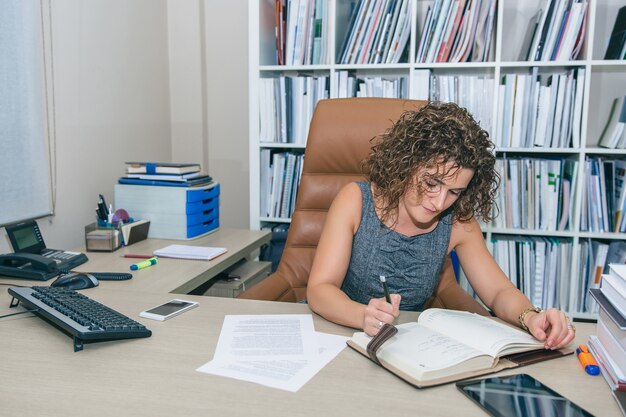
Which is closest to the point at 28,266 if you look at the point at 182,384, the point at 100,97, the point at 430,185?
the point at 182,384

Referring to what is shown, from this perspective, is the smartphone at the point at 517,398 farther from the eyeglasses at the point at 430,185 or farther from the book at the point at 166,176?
the book at the point at 166,176

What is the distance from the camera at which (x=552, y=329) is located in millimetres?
1014

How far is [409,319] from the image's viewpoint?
1202mm

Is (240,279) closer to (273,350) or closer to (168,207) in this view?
(168,207)

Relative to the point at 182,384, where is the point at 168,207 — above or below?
above

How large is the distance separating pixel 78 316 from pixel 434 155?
2.82 feet

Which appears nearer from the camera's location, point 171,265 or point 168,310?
point 168,310

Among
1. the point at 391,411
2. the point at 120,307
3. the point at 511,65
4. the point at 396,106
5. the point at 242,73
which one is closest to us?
the point at 391,411

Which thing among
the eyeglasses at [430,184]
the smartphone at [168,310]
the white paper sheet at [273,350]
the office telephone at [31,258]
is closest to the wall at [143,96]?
the office telephone at [31,258]

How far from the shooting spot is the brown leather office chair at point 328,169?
1696 millimetres

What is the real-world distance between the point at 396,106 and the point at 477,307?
0.66 metres

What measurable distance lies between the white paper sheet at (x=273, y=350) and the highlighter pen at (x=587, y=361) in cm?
43

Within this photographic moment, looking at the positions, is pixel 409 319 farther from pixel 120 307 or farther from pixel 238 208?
pixel 238 208

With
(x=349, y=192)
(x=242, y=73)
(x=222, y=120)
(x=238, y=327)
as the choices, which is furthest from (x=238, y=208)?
(x=238, y=327)
